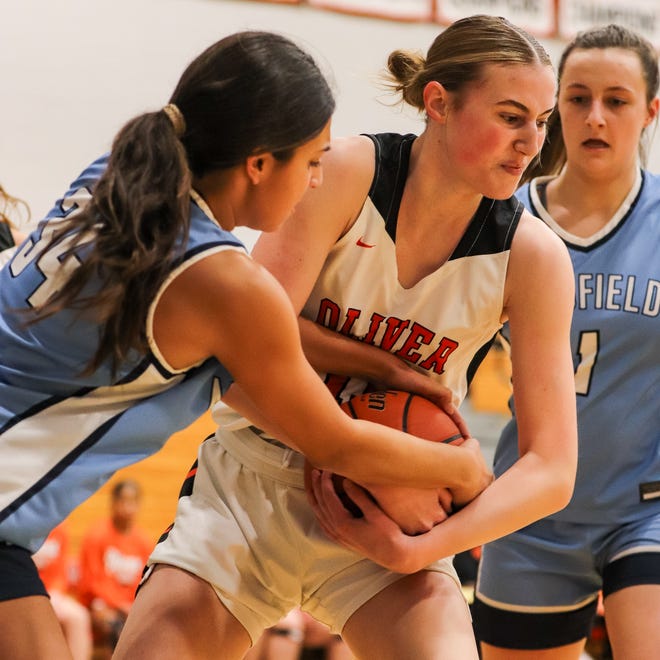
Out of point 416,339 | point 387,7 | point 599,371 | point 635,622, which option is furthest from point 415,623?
point 387,7

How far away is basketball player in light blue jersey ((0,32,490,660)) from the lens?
233 centimetres

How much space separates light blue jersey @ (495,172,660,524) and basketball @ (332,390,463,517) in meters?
1.01

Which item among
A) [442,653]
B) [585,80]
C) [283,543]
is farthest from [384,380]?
[585,80]

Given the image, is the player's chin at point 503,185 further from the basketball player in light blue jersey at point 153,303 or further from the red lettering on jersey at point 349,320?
the basketball player in light blue jersey at point 153,303

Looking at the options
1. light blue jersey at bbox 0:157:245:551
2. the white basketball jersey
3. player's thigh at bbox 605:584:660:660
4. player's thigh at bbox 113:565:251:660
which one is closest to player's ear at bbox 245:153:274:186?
light blue jersey at bbox 0:157:245:551

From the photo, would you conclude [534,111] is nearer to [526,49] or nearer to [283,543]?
[526,49]

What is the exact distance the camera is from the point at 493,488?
2898 mm

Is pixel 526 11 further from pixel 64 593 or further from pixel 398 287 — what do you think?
pixel 398 287

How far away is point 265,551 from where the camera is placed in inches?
118

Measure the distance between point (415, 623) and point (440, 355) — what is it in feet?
2.35

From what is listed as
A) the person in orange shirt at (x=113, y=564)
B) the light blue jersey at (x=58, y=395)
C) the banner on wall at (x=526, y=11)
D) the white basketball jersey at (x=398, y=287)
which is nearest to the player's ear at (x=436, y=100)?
the white basketball jersey at (x=398, y=287)

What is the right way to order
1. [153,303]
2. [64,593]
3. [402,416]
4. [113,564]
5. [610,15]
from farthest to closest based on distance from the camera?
1. [610,15]
2. [113,564]
3. [64,593]
4. [402,416]
5. [153,303]

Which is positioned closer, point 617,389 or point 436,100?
point 436,100

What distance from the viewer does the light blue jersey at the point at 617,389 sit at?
3.72 meters
